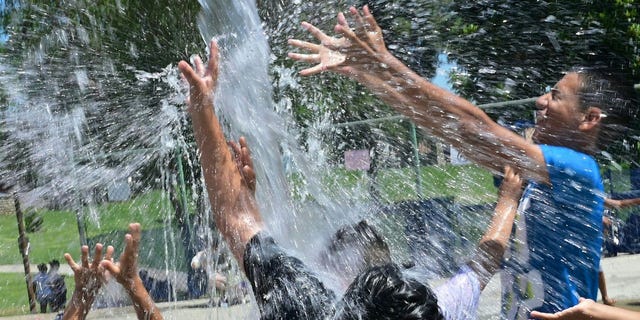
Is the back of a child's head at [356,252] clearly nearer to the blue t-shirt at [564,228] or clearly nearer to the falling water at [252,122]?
the falling water at [252,122]

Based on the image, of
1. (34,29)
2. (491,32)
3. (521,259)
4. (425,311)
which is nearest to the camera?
(425,311)

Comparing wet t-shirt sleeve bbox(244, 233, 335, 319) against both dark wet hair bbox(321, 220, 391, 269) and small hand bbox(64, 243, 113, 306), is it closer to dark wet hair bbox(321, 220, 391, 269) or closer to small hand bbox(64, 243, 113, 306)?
dark wet hair bbox(321, 220, 391, 269)

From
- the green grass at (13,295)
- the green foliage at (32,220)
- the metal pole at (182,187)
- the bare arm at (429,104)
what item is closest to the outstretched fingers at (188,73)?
the bare arm at (429,104)

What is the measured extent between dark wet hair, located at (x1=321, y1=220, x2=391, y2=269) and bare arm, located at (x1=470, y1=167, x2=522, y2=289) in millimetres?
342

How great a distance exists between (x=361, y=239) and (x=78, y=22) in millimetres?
7455

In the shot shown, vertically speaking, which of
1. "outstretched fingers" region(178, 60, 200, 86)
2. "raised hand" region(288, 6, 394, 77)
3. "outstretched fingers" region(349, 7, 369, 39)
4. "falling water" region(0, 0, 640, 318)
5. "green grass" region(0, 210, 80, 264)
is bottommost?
"green grass" region(0, 210, 80, 264)

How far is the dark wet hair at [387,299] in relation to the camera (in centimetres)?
158

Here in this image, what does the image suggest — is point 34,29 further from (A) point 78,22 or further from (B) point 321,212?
(B) point 321,212

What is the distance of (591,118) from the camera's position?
2461 mm

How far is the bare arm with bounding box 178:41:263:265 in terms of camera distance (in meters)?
2.15

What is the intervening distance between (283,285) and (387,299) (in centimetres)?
35

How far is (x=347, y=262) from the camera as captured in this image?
2301mm

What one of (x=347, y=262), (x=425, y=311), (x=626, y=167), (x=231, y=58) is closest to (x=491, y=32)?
(x=626, y=167)

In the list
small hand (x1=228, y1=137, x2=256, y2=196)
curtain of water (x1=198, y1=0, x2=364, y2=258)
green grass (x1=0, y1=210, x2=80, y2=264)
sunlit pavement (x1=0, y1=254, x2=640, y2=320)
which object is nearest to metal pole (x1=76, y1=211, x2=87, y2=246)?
green grass (x1=0, y1=210, x2=80, y2=264)
